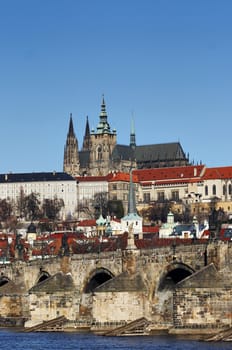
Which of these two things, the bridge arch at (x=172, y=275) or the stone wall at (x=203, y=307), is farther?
the bridge arch at (x=172, y=275)

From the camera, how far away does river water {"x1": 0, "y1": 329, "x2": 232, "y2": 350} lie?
181 ft

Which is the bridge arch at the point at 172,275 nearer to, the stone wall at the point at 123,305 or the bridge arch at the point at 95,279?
the stone wall at the point at 123,305

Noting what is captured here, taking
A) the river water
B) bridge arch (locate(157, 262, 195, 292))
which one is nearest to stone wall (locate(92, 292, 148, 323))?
bridge arch (locate(157, 262, 195, 292))

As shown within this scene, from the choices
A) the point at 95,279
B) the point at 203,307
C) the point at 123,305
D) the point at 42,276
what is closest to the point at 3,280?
the point at 42,276

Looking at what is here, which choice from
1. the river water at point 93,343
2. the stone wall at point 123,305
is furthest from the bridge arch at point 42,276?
the stone wall at point 123,305

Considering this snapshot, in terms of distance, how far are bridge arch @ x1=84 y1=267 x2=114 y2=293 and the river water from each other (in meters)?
4.55

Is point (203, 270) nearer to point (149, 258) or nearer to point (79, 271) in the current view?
point (149, 258)

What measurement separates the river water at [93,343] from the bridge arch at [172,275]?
12.0 feet

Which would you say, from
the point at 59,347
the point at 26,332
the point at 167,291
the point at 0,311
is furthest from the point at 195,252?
the point at 0,311

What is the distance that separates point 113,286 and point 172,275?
284 centimetres

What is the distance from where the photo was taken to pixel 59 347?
2295 inches

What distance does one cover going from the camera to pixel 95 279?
71.1 m

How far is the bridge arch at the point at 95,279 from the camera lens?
70188 mm

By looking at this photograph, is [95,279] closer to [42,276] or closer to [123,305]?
[42,276]
